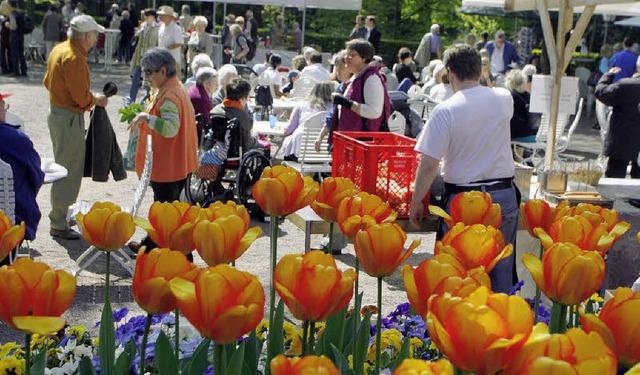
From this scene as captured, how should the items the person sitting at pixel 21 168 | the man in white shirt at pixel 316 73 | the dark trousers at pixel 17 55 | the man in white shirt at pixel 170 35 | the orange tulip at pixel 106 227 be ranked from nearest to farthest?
1. the orange tulip at pixel 106 227
2. the person sitting at pixel 21 168
3. the man in white shirt at pixel 316 73
4. the man in white shirt at pixel 170 35
5. the dark trousers at pixel 17 55

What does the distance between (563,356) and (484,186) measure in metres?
3.48

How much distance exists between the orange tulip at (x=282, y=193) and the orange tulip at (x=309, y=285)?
57 cm

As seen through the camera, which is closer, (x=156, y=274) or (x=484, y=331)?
(x=484, y=331)

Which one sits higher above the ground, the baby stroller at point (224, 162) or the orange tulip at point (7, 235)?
the orange tulip at point (7, 235)

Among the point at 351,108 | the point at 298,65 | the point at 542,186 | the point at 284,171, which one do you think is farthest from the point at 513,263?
the point at 298,65

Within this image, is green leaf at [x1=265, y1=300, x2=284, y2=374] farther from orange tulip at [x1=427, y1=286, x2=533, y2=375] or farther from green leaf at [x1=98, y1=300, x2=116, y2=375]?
orange tulip at [x1=427, y1=286, x2=533, y2=375]

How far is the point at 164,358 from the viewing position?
1.88 meters

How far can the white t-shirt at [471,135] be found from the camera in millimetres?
4555

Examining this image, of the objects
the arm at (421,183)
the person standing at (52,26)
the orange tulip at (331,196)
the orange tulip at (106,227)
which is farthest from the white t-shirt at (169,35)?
the orange tulip at (106,227)

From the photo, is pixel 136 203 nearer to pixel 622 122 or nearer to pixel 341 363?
pixel 341 363

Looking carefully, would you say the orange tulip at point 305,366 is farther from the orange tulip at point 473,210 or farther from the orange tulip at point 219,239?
the orange tulip at point 473,210

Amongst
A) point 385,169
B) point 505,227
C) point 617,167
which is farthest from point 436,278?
point 617,167

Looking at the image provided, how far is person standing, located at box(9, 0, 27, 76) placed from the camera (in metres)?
20.3

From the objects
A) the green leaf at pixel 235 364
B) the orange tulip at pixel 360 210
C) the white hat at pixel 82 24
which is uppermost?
the white hat at pixel 82 24
